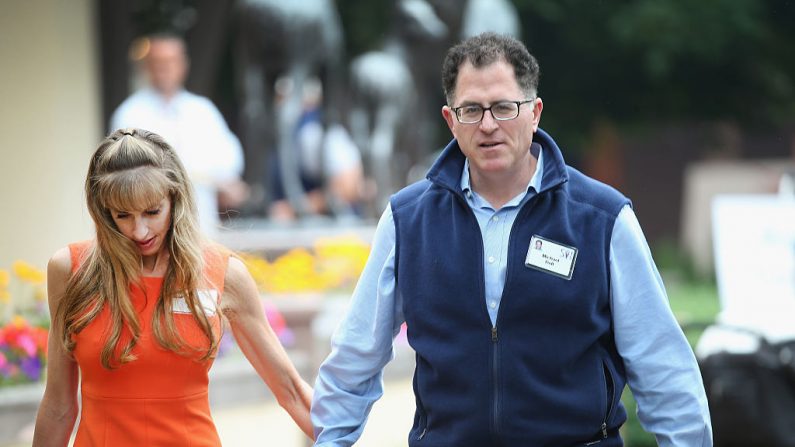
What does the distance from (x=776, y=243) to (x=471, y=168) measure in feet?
19.6

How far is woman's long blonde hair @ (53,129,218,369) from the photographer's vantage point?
3514 mm

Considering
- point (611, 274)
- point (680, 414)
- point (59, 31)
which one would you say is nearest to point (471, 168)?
point (611, 274)

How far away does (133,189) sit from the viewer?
3.52 metres

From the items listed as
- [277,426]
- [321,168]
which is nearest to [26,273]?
[277,426]

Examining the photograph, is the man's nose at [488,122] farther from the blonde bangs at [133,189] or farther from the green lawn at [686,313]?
the green lawn at [686,313]

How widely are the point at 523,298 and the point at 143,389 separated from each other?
100cm

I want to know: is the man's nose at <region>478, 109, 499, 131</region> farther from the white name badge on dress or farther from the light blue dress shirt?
the white name badge on dress

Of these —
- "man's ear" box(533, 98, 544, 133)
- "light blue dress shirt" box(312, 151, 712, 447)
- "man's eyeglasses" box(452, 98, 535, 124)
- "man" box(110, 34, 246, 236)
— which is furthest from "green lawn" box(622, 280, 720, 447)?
"man's eyeglasses" box(452, 98, 535, 124)

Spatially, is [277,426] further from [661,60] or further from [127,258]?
[661,60]

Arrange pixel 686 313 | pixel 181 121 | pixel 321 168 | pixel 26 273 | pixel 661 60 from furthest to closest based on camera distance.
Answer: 1. pixel 661 60
2. pixel 321 168
3. pixel 686 313
4. pixel 181 121
5. pixel 26 273

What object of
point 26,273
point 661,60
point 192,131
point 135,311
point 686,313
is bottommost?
point 686,313

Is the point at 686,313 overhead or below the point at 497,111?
below

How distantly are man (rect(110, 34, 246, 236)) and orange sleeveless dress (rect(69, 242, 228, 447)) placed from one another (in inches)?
236

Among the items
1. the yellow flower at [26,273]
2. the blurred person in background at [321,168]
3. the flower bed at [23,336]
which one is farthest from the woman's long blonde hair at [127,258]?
the blurred person in background at [321,168]
